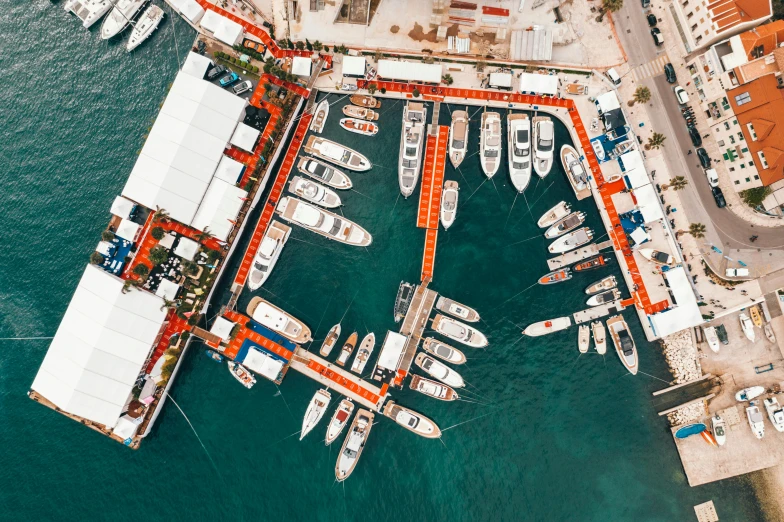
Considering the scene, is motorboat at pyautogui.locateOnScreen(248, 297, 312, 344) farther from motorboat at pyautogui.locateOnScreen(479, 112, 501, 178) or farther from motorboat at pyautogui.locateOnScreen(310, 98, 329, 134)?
motorboat at pyautogui.locateOnScreen(479, 112, 501, 178)

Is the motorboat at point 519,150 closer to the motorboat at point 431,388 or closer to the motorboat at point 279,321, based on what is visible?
the motorboat at point 431,388

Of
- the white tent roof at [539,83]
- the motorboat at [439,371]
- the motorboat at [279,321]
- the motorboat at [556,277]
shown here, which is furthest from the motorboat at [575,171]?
the motorboat at [279,321]

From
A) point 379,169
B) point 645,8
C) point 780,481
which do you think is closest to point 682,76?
point 645,8

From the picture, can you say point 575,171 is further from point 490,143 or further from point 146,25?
point 146,25

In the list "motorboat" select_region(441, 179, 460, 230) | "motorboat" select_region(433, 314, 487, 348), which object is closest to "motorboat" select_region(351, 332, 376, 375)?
"motorboat" select_region(433, 314, 487, 348)

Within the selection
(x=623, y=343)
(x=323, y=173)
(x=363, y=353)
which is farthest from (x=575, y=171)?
(x=363, y=353)

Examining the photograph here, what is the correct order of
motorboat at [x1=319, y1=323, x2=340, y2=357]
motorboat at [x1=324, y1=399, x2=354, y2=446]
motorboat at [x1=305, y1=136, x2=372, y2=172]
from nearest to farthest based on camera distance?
1. motorboat at [x1=324, y1=399, x2=354, y2=446]
2. motorboat at [x1=319, y1=323, x2=340, y2=357]
3. motorboat at [x1=305, y1=136, x2=372, y2=172]

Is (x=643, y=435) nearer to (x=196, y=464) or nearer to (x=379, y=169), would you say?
(x=379, y=169)
